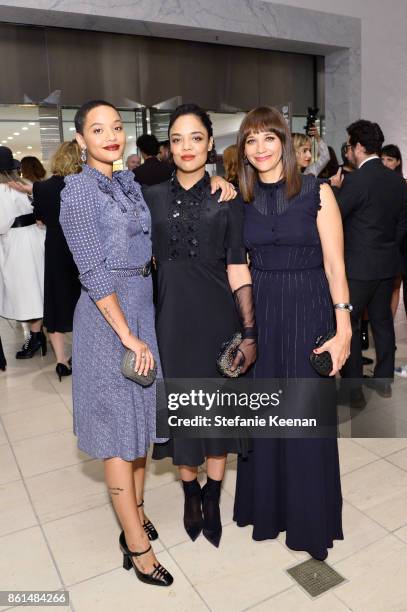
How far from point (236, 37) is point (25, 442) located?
20.0ft

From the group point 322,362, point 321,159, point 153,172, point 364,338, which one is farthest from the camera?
point 364,338

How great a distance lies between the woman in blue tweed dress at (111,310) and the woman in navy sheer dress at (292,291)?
429 millimetres

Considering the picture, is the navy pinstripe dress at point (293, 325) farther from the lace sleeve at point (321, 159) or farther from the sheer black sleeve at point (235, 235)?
the lace sleeve at point (321, 159)

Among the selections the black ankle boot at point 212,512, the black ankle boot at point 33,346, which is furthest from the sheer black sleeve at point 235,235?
the black ankle boot at point 33,346

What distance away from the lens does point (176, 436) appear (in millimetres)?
2146

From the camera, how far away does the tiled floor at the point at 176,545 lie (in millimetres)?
1966

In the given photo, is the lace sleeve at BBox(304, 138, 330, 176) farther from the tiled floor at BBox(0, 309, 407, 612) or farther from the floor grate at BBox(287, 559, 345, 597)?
the floor grate at BBox(287, 559, 345, 597)

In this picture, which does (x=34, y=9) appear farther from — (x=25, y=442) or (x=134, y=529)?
(x=134, y=529)

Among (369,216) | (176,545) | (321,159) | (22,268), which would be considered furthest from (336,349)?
(22,268)

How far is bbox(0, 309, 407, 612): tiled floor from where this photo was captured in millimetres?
1966

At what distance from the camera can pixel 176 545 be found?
2270mm

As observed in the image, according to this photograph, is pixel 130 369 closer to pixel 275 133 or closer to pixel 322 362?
pixel 322 362

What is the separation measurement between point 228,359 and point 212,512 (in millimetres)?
746

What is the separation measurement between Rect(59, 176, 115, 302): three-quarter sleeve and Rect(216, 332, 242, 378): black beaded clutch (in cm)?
51
